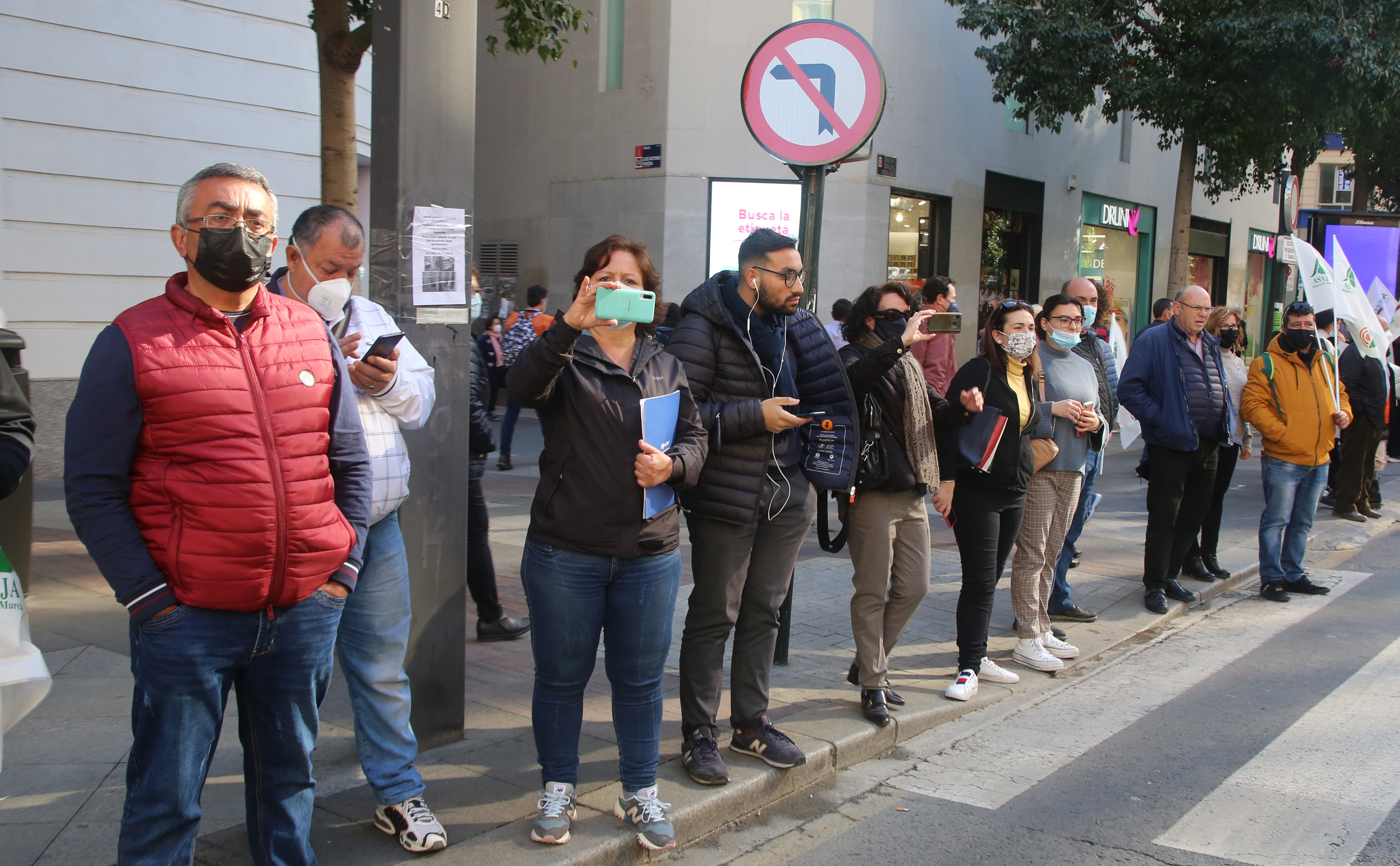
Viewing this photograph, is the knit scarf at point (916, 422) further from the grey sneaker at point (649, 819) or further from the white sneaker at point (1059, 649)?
the grey sneaker at point (649, 819)

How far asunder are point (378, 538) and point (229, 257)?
1147mm

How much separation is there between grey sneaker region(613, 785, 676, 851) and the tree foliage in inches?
592

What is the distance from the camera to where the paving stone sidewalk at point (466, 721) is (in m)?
3.50

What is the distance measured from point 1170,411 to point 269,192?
19.4 ft

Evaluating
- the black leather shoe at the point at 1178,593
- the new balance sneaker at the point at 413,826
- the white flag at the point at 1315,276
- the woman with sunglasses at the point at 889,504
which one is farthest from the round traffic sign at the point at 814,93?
the white flag at the point at 1315,276

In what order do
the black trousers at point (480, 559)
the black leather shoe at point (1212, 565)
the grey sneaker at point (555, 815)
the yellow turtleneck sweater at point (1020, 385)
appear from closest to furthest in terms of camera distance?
the grey sneaker at point (555, 815), the yellow turtleneck sweater at point (1020, 385), the black trousers at point (480, 559), the black leather shoe at point (1212, 565)

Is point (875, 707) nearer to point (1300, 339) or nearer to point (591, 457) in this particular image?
point (591, 457)

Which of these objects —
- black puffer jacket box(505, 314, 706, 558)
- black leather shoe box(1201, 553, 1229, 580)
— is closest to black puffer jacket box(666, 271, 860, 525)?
black puffer jacket box(505, 314, 706, 558)

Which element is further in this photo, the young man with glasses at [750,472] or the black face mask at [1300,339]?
the black face mask at [1300,339]

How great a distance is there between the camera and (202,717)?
2668 millimetres

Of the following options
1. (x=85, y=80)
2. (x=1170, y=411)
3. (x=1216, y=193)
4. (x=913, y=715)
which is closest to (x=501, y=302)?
(x=85, y=80)

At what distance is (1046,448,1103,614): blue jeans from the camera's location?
7.03 metres

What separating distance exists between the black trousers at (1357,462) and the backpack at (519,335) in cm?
832

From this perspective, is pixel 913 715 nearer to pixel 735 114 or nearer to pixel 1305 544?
pixel 1305 544
